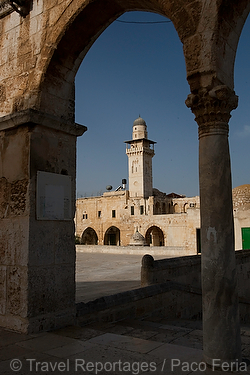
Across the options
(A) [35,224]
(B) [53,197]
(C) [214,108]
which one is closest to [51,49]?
(B) [53,197]

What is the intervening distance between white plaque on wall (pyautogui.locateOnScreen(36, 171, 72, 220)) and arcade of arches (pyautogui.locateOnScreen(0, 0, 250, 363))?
0.05 feet

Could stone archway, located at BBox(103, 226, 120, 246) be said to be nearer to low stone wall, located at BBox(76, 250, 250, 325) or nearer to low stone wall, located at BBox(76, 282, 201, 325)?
low stone wall, located at BBox(76, 250, 250, 325)

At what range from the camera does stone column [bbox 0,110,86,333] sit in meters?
4.16

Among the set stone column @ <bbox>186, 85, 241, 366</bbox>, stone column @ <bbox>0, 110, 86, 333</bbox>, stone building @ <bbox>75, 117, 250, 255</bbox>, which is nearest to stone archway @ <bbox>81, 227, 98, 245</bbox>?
stone building @ <bbox>75, 117, 250, 255</bbox>

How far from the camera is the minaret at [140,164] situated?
51.4 meters

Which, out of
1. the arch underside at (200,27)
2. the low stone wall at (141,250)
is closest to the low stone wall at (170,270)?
the arch underside at (200,27)

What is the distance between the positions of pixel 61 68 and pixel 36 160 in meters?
1.38

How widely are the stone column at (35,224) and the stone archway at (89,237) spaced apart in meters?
43.8

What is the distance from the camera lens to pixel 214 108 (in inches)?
124

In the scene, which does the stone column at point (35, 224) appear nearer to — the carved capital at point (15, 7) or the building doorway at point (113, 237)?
the carved capital at point (15, 7)

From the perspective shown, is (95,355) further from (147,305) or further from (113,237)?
(113,237)

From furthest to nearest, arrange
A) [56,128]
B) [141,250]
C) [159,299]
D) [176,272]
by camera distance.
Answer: [141,250] < [176,272] < [159,299] < [56,128]

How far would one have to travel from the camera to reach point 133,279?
852 centimetres

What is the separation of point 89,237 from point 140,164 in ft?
46.1
